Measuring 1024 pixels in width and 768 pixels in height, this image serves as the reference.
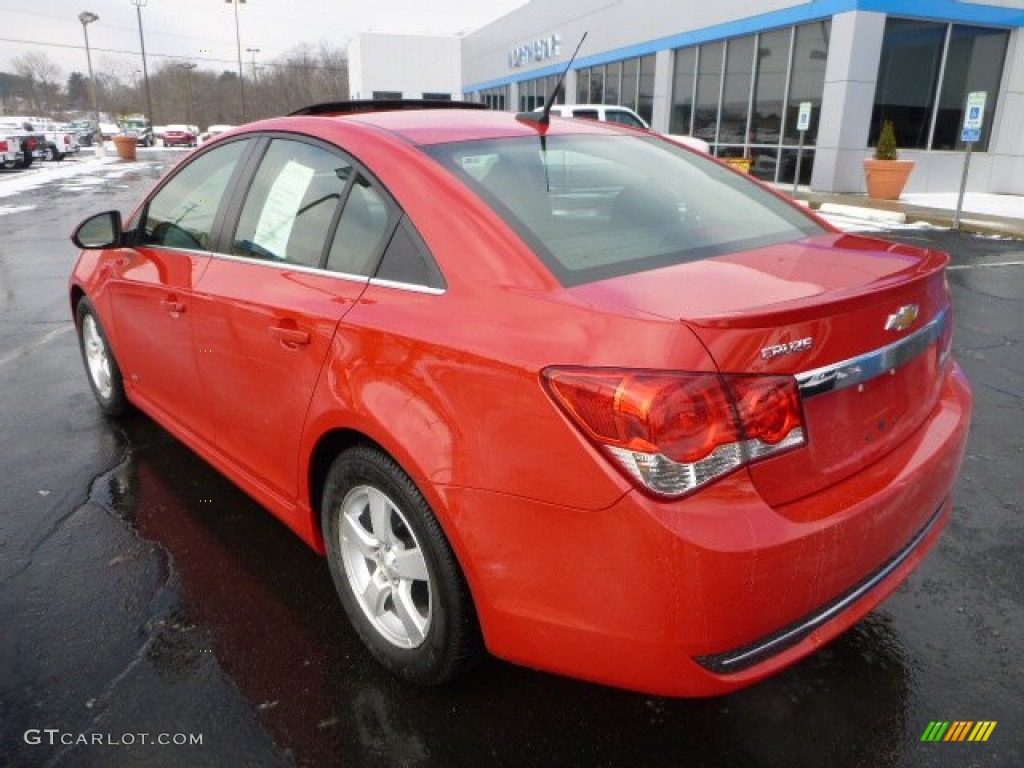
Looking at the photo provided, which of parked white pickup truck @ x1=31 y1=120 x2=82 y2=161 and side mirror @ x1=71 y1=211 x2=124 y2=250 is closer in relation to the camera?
side mirror @ x1=71 y1=211 x2=124 y2=250

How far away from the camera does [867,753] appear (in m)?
2.07

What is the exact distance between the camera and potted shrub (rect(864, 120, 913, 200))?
15.6 meters

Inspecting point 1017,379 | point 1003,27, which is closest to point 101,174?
point 1003,27

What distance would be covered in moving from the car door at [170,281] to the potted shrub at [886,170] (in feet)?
50.6

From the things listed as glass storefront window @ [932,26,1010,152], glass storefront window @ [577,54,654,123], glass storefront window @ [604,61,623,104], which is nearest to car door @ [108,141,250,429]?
glass storefront window @ [932,26,1010,152]

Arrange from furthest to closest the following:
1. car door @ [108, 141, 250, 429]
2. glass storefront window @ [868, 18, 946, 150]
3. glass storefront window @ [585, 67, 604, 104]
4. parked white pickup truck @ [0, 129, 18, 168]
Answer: glass storefront window @ [585, 67, 604, 104], parked white pickup truck @ [0, 129, 18, 168], glass storefront window @ [868, 18, 946, 150], car door @ [108, 141, 250, 429]

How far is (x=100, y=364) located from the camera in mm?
4387

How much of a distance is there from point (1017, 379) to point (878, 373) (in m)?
3.95

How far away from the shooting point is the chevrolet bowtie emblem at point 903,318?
6.37 feet

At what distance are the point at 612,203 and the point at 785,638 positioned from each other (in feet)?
4.55

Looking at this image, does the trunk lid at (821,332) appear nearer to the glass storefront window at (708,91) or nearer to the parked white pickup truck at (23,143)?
the glass storefront window at (708,91)

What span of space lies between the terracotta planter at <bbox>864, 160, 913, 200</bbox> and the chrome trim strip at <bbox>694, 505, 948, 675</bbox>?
15810 millimetres

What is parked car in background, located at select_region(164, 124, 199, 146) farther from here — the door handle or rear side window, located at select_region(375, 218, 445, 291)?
rear side window, located at select_region(375, 218, 445, 291)

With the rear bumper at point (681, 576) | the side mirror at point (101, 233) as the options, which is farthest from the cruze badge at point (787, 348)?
the side mirror at point (101, 233)
